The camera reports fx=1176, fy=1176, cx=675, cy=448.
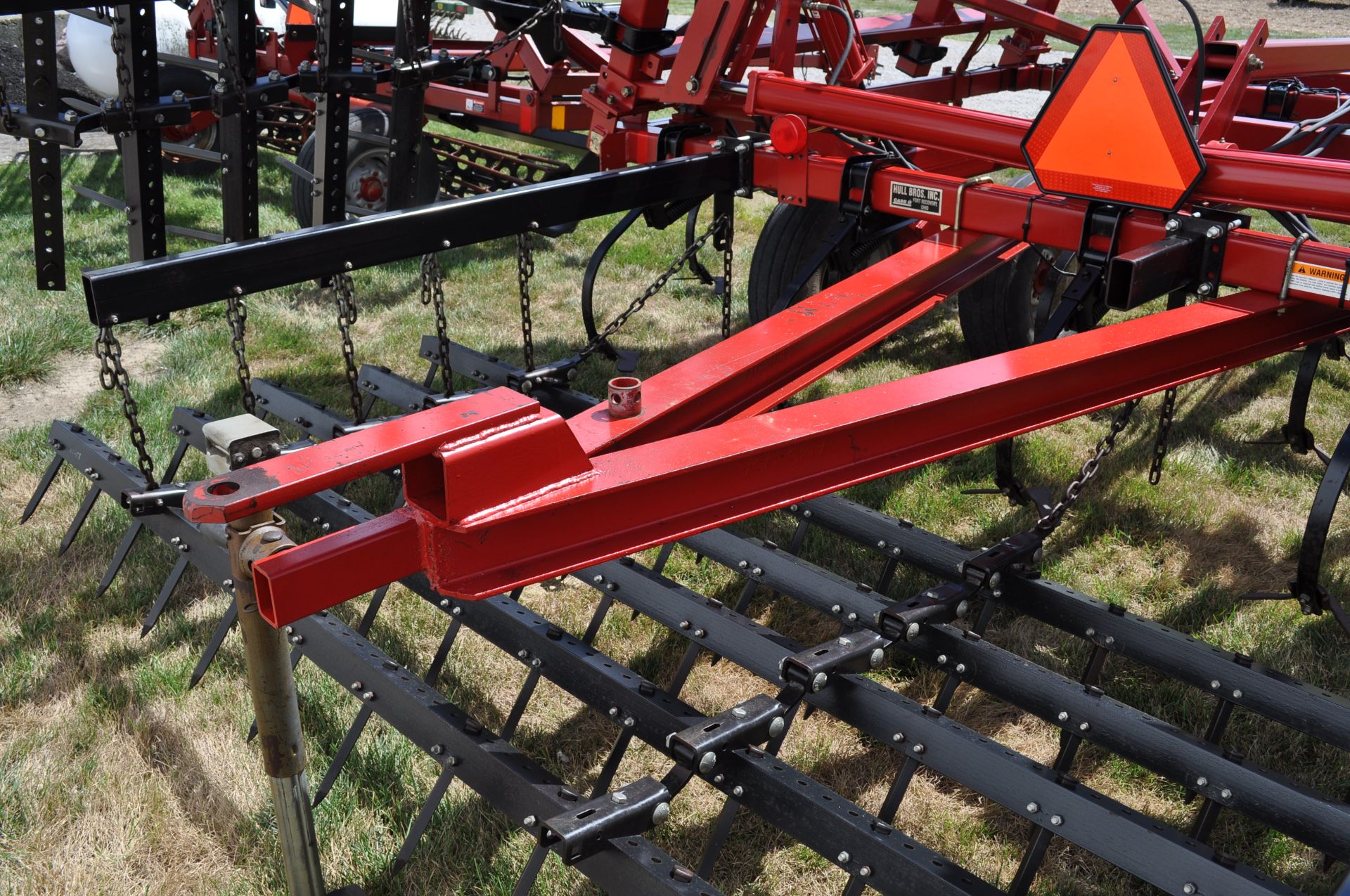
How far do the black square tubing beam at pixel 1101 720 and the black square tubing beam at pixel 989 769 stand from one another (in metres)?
0.19

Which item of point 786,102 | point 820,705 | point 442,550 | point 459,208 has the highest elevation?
point 786,102

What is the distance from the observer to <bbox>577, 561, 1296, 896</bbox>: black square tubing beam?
2.13 metres

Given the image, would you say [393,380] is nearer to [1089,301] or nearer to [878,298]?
[878,298]

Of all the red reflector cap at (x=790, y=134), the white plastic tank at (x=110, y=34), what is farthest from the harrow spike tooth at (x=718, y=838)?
the white plastic tank at (x=110, y=34)

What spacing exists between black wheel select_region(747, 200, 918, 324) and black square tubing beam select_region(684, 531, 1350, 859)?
191 centimetres

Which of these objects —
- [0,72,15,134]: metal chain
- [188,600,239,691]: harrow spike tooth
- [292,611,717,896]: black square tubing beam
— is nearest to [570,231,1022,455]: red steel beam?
[292,611,717,896]: black square tubing beam

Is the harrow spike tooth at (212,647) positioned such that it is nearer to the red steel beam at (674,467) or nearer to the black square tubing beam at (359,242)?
the black square tubing beam at (359,242)

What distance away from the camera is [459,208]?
122 inches

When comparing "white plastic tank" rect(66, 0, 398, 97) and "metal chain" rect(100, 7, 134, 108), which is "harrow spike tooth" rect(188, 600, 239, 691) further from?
"white plastic tank" rect(66, 0, 398, 97)

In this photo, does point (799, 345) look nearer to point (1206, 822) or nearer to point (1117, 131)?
point (1117, 131)

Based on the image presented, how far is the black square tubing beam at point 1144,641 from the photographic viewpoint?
255 centimetres

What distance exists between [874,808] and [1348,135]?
3.25 metres

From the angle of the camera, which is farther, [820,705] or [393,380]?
Result: [393,380]

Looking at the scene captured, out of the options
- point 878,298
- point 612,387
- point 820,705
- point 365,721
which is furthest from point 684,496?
point 878,298
